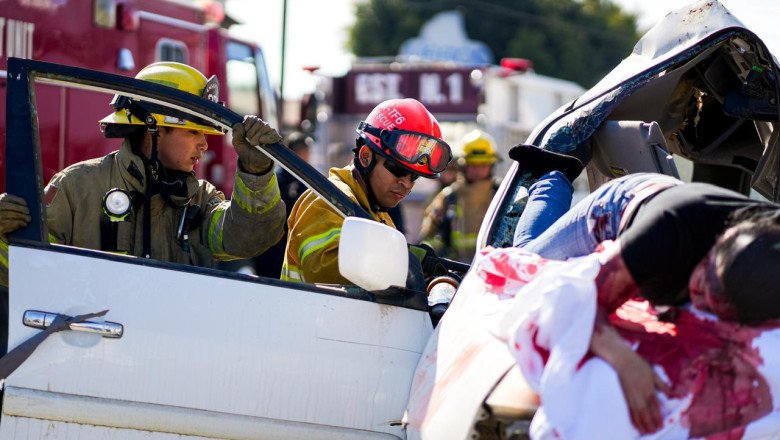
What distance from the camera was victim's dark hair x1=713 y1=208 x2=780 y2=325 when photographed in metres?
2.41

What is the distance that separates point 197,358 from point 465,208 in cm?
619

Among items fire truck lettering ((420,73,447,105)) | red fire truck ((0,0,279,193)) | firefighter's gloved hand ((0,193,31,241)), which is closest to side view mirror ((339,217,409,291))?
firefighter's gloved hand ((0,193,31,241))

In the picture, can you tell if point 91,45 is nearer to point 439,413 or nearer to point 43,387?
point 43,387

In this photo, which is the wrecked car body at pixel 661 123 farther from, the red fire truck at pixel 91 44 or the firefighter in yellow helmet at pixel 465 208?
the firefighter in yellow helmet at pixel 465 208

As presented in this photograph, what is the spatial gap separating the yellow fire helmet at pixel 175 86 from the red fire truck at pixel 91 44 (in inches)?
64.0

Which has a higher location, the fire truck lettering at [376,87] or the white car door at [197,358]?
the fire truck lettering at [376,87]

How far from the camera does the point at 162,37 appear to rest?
836 cm

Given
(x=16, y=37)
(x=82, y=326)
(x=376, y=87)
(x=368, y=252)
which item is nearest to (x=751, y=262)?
(x=368, y=252)

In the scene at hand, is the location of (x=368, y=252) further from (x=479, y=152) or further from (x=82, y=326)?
(x=479, y=152)

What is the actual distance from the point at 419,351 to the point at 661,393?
2.88 ft

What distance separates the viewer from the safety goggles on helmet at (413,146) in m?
3.98

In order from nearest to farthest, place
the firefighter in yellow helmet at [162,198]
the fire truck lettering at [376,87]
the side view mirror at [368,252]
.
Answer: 1. the side view mirror at [368,252]
2. the firefighter in yellow helmet at [162,198]
3. the fire truck lettering at [376,87]

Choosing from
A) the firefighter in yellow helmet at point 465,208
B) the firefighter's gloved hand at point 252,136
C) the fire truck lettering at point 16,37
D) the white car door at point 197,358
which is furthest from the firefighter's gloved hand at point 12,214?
the firefighter in yellow helmet at point 465,208

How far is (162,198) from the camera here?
160 inches
